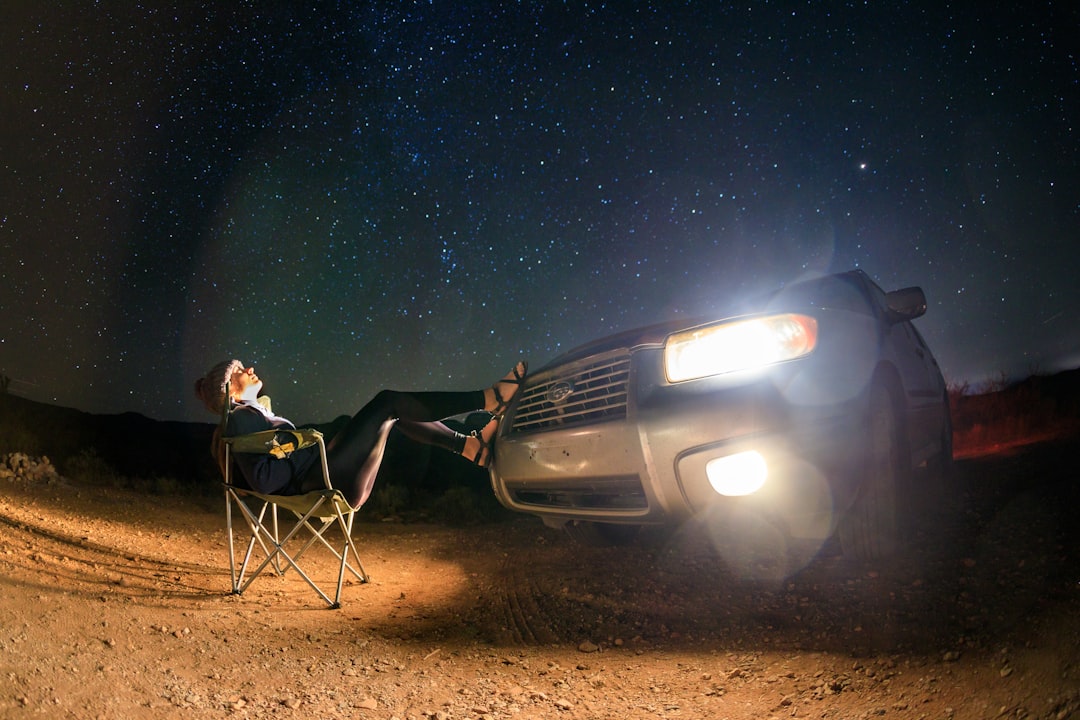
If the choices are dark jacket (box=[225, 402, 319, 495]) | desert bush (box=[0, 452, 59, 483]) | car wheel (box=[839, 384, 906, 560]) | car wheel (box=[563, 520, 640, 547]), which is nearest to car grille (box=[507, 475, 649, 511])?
car wheel (box=[563, 520, 640, 547])

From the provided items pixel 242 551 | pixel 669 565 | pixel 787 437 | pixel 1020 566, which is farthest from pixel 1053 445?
pixel 242 551

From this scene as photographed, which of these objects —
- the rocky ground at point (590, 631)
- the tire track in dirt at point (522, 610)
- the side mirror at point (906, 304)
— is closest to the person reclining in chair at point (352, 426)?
the rocky ground at point (590, 631)

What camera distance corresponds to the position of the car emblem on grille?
2.89 meters

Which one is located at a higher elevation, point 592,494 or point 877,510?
point 592,494

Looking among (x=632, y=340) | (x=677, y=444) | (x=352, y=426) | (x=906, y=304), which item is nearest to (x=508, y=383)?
(x=632, y=340)

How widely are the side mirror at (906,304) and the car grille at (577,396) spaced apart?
1.89 m

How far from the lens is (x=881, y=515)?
2.90 meters

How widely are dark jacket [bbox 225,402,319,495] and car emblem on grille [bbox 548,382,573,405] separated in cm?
138

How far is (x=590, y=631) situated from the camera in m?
2.80

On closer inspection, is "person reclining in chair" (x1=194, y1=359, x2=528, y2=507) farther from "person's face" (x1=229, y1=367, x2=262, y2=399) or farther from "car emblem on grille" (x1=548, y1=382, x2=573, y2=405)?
"car emblem on grille" (x1=548, y1=382, x2=573, y2=405)

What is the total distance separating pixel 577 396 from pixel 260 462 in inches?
69.2

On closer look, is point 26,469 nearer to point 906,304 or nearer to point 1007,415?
point 906,304

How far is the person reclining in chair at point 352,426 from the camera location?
329cm

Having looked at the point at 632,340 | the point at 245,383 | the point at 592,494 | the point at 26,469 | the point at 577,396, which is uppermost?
the point at 632,340
